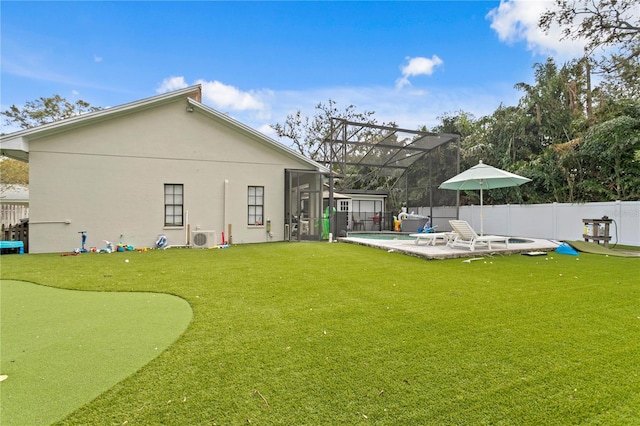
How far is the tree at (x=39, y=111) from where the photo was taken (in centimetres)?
2216

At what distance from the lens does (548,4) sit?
41.5 ft

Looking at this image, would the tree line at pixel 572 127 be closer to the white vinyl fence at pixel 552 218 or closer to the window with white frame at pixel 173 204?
the white vinyl fence at pixel 552 218

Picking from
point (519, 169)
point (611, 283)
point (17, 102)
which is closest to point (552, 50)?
point (519, 169)

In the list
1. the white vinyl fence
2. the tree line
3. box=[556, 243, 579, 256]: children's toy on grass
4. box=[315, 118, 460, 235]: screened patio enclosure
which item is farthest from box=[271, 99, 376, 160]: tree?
box=[556, 243, 579, 256]: children's toy on grass

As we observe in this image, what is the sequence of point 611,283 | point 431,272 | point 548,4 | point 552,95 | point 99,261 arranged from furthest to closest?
point 552,95 → point 548,4 → point 99,261 → point 431,272 → point 611,283

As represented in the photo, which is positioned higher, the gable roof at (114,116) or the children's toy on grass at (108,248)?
the gable roof at (114,116)

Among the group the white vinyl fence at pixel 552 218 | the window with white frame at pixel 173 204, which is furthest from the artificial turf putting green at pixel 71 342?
the white vinyl fence at pixel 552 218

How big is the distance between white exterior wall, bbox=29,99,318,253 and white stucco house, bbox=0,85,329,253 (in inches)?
1.2

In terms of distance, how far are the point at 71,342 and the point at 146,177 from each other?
Result: 911 centimetres

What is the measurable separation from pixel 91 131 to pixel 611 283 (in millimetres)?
13915

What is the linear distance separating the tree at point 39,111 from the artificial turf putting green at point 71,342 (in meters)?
24.1

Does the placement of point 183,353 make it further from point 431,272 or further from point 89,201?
point 89,201

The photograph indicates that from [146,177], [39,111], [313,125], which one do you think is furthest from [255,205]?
[39,111]

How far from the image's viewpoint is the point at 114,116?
10711 mm
